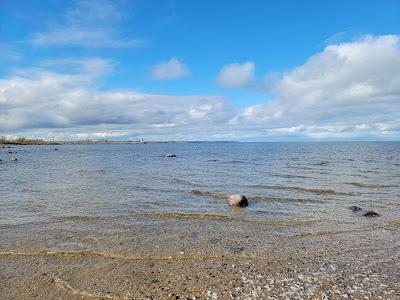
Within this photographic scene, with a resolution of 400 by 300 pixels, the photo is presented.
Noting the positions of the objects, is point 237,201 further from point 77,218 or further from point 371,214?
point 77,218

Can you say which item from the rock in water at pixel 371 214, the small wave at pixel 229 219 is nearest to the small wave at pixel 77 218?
the small wave at pixel 229 219

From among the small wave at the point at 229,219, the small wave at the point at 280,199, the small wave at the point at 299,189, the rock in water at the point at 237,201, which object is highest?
the rock in water at the point at 237,201

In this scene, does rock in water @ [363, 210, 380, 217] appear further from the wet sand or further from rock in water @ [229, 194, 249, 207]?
rock in water @ [229, 194, 249, 207]

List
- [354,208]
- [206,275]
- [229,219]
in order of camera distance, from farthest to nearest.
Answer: [354,208] < [229,219] < [206,275]

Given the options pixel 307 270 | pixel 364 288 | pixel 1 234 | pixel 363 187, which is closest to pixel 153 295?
pixel 307 270

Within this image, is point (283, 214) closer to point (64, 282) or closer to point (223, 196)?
point (223, 196)

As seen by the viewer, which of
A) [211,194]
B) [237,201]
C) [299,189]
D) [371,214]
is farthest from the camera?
[299,189]

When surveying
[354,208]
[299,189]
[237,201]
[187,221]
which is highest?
[237,201]

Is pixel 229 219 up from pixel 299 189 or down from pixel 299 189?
up

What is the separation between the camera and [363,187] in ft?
88.9

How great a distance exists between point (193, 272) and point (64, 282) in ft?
11.4

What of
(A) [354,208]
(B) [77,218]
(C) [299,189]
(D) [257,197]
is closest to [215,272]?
(B) [77,218]

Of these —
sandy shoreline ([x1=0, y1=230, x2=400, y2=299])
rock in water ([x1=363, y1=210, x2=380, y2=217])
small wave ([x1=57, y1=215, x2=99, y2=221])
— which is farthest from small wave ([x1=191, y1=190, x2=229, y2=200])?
sandy shoreline ([x1=0, y1=230, x2=400, y2=299])

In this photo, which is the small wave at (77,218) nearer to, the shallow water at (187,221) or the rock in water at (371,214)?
the shallow water at (187,221)
